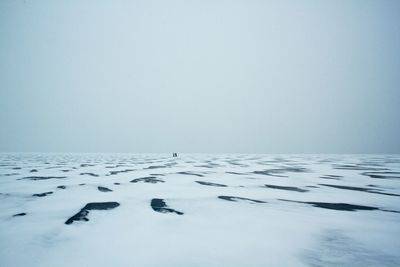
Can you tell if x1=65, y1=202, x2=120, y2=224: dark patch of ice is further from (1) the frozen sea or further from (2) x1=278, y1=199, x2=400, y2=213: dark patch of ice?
(2) x1=278, y1=199, x2=400, y2=213: dark patch of ice

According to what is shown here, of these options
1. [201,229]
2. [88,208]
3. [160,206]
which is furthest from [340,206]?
[88,208]

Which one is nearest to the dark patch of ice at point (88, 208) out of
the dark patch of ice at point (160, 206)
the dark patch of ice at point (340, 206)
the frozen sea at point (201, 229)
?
the frozen sea at point (201, 229)

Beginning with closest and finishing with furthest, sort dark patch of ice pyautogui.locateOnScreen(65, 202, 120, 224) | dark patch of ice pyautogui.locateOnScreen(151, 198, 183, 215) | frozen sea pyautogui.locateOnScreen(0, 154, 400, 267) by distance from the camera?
frozen sea pyautogui.locateOnScreen(0, 154, 400, 267) < dark patch of ice pyautogui.locateOnScreen(65, 202, 120, 224) < dark patch of ice pyautogui.locateOnScreen(151, 198, 183, 215)

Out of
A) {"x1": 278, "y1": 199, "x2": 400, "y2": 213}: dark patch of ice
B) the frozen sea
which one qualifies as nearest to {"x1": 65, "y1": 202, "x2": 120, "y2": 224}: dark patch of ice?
the frozen sea

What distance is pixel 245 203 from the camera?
2.47m

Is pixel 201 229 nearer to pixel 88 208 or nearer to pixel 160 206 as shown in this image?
pixel 160 206

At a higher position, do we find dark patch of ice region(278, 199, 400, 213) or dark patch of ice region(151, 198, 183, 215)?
dark patch of ice region(151, 198, 183, 215)

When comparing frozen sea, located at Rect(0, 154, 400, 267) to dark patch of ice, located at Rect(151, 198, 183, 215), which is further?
dark patch of ice, located at Rect(151, 198, 183, 215)

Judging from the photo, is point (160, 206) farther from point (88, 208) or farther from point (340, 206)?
point (340, 206)

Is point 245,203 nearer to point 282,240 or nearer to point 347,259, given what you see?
point 282,240

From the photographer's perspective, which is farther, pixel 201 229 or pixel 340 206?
pixel 340 206

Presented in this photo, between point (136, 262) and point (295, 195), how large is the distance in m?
2.20

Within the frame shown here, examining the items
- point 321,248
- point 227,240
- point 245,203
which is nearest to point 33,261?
point 227,240

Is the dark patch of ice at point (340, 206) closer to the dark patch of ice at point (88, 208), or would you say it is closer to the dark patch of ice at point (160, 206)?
the dark patch of ice at point (160, 206)
